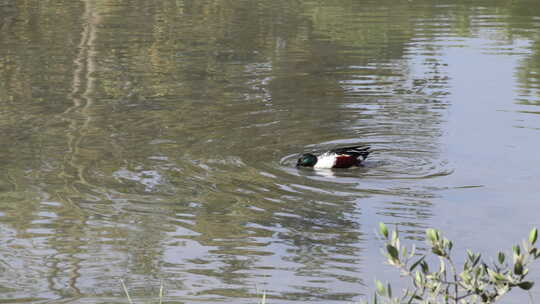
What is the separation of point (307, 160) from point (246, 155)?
894mm

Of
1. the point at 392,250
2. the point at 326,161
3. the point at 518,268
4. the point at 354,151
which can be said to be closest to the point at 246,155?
the point at 326,161

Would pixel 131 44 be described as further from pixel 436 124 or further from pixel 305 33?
pixel 436 124

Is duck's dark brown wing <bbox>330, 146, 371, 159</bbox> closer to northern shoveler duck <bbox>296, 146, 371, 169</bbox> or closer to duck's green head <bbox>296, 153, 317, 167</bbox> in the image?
northern shoveler duck <bbox>296, 146, 371, 169</bbox>

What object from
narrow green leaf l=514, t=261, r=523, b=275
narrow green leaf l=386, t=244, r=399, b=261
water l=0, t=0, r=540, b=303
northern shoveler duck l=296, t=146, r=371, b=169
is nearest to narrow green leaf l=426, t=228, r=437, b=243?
narrow green leaf l=386, t=244, r=399, b=261

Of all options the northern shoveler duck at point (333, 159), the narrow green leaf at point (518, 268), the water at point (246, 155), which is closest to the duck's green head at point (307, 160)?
the northern shoveler duck at point (333, 159)

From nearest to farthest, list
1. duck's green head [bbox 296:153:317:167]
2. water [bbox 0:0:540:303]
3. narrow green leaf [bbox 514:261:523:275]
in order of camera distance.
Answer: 1. narrow green leaf [bbox 514:261:523:275]
2. water [bbox 0:0:540:303]
3. duck's green head [bbox 296:153:317:167]

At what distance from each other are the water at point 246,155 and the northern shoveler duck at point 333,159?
14 centimetres

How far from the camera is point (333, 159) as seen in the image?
36.6 feet

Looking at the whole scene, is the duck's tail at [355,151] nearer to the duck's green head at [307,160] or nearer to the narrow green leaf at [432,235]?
the duck's green head at [307,160]

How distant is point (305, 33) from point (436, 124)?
9.13m

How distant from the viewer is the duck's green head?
1109 cm

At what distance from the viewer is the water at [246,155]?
26.3 ft

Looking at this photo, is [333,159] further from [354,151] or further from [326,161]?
[354,151]

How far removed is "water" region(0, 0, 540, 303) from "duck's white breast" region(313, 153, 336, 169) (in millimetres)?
106
